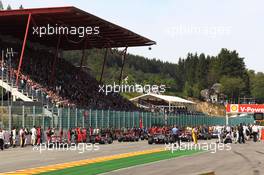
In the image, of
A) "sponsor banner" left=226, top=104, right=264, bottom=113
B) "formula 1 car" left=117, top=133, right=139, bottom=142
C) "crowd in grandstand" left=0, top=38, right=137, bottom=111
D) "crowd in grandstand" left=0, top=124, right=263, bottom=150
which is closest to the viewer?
"crowd in grandstand" left=0, top=124, right=263, bottom=150

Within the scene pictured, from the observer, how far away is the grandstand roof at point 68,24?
51219 mm

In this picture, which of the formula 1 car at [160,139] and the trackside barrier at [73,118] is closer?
the trackside barrier at [73,118]

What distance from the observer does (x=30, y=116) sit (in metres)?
41.1

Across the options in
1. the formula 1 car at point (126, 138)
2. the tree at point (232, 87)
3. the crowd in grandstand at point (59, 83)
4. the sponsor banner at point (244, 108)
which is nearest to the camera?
the formula 1 car at point (126, 138)

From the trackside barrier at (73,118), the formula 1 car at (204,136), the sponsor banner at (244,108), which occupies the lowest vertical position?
the formula 1 car at (204,136)

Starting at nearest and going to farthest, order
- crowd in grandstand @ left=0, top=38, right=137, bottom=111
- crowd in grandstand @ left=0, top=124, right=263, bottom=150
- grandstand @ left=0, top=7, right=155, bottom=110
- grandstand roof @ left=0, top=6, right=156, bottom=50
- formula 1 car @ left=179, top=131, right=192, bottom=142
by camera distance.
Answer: crowd in grandstand @ left=0, top=124, right=263, bottom=150 < formula 1 car @ left=179, top=131, right=192, bottom=142 < grandstand @ left=0, top=7, right=155, bottom=110 < crowd in grandstand @ left=0, top=38, right=137, bottom=111 < grandstand roof @ left=0, top=6, right=156, bottom=50

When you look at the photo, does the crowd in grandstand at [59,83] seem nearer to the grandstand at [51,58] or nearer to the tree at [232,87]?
the grandstand at [51,58]

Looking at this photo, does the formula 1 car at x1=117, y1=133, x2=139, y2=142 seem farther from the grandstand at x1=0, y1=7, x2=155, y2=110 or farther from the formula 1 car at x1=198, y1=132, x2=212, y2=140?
the formula 1 car at x1=198, y1=132, x2=212, y2=140

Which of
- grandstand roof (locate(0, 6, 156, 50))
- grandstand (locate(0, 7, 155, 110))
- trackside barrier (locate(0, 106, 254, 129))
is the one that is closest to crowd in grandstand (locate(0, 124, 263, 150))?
trackside barrier (locate(0, 106, 254, 129))

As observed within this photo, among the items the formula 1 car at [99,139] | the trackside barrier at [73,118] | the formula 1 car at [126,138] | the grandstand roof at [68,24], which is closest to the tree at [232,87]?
the grandstand roof at [68,24]

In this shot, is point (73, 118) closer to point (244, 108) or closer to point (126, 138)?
point (126, 138)

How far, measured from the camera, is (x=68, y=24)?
186 ft

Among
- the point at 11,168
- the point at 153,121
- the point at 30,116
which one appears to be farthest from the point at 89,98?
the point at 11,168

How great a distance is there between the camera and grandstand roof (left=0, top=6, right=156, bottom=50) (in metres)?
51.2
